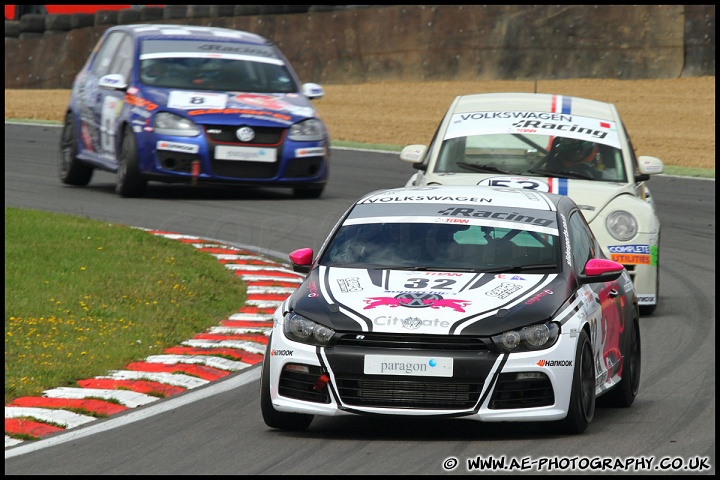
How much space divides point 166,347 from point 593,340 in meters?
3.15

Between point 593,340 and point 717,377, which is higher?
point 593,340

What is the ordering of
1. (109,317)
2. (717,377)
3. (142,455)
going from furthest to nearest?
(109,317) < (717,377) < (142,455)

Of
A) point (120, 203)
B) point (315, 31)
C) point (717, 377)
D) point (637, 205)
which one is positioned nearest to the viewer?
Result: point (717, 377)

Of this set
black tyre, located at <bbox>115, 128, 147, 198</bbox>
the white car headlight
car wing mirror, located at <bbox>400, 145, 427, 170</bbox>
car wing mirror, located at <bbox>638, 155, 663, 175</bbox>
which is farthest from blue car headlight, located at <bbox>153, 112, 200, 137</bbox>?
the white car headlight

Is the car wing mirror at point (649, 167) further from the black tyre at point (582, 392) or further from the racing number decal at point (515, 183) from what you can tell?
the black tyre at point (582, 392)

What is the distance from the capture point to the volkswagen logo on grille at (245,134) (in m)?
16.1

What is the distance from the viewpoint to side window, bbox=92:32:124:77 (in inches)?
689

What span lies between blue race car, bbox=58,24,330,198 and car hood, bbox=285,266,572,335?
8.32 m

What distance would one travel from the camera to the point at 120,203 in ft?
53.6

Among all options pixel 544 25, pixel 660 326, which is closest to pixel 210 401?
pixel 660 326

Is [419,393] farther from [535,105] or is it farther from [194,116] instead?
[194,116]

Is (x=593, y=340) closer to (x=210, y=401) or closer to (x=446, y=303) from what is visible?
(x=446, y=303)

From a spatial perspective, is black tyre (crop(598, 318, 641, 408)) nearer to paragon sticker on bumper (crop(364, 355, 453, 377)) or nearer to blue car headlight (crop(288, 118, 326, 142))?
paragon sticker on bumper (crop(364, 355, 453, 377))

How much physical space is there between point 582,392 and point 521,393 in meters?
→ 0.37
